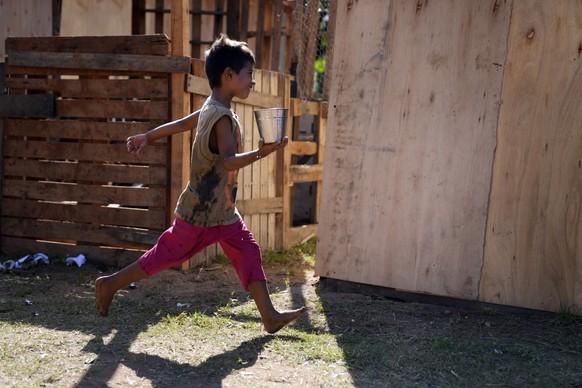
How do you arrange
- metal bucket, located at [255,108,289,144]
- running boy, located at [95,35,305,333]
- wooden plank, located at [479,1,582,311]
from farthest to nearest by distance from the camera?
1. wooden plank, located at [479,1,582,311]
2. running boy, located at [95,35,305,333]
3. metal bucket, located at [255,108,289,144]

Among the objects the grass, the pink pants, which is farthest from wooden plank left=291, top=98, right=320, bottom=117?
the pink pants

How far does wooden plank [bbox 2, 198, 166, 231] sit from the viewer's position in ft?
21.0

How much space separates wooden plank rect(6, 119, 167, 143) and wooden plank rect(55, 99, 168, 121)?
0.21 ft

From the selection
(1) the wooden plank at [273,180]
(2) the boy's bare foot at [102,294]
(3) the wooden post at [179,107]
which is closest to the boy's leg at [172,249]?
(2) the boy's bare foot at [102,294]

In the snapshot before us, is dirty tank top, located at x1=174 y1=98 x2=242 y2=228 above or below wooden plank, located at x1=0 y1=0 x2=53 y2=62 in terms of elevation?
below

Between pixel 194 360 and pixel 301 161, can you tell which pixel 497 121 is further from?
pixel 301 161

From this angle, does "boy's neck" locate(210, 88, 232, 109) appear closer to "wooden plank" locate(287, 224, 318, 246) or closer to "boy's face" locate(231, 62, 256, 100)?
"boy's face" locate(231, 62, 256, 100)

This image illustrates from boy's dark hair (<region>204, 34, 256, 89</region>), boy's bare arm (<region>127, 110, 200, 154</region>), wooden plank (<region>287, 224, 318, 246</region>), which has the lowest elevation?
wooden plank (<region>287, 224, 318, 246</region>)

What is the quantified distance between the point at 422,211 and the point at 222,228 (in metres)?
Result: 1.71

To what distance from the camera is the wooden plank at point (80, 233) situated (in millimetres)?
6461

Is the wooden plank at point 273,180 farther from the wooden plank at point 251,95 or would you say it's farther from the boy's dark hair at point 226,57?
the boy's dark hair at point 226,57

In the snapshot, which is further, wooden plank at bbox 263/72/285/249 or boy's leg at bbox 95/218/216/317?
wooden plank at bbox 263/72/285/249

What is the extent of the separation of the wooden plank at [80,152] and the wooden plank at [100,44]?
2.84ft

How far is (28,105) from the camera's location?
6.77 m
